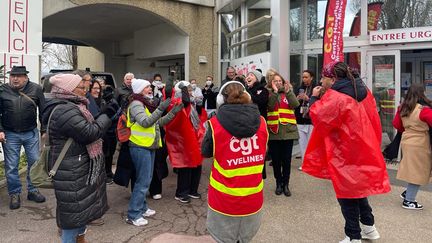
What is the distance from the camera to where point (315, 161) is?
4.06 metres

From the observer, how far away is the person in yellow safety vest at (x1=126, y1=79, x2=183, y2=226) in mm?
4320

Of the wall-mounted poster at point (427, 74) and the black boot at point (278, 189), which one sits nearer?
the black boot at point (278, 189)

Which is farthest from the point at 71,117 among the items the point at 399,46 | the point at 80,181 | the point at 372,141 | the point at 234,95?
the point at 399,46

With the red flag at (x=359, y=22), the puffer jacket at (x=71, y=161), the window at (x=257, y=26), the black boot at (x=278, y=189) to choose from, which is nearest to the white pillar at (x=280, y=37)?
the window at (x=257, y=26)

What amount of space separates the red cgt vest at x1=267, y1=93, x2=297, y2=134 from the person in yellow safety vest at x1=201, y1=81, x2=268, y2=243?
227cm

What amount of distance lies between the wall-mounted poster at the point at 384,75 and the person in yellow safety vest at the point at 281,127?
3323 millimetres

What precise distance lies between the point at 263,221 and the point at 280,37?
4.94m

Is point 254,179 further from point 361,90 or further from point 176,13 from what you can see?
point 176,13

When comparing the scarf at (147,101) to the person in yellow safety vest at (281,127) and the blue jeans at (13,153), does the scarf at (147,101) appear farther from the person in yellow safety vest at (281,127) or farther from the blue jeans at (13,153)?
the blue jeans at (13,153)

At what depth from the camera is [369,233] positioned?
4.12 metres

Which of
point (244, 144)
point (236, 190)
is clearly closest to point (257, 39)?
point (244, 144)

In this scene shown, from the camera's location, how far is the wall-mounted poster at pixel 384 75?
26.5 ft

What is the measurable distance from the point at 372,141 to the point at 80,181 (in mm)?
2616

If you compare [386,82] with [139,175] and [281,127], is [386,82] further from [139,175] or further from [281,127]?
[139,175]
